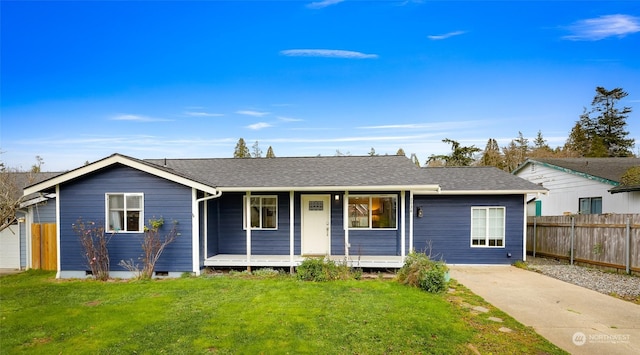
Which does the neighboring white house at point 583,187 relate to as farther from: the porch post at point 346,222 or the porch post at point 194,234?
the porch post at point 194,234

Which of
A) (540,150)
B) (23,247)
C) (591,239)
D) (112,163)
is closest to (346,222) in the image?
(112,163)

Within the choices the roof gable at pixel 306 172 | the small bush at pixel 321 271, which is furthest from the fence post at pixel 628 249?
the small bush at pixel 321 271

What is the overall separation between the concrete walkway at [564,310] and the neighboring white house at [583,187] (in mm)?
6182

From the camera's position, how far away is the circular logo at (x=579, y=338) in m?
5.10

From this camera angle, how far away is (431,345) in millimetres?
4926

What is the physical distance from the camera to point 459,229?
38.7 ft

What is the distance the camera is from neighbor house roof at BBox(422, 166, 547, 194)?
11414 millimetres

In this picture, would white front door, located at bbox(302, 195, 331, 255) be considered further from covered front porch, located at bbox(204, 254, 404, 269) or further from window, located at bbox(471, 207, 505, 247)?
window, located at bbox(471, 207, 505, 247)

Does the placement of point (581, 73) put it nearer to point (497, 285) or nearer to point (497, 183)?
point (497, 183)

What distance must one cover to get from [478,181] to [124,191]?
11.7 metres

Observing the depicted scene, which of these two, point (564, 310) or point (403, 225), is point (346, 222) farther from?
point (564, 310)

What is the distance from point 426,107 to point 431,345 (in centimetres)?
1592

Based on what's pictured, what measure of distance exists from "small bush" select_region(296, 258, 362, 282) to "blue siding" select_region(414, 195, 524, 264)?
12.6ft

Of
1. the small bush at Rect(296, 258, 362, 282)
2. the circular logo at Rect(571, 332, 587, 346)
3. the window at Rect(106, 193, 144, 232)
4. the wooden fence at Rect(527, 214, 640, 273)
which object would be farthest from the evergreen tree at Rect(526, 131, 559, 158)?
the window at Rect(106, 193, 144, 232)
